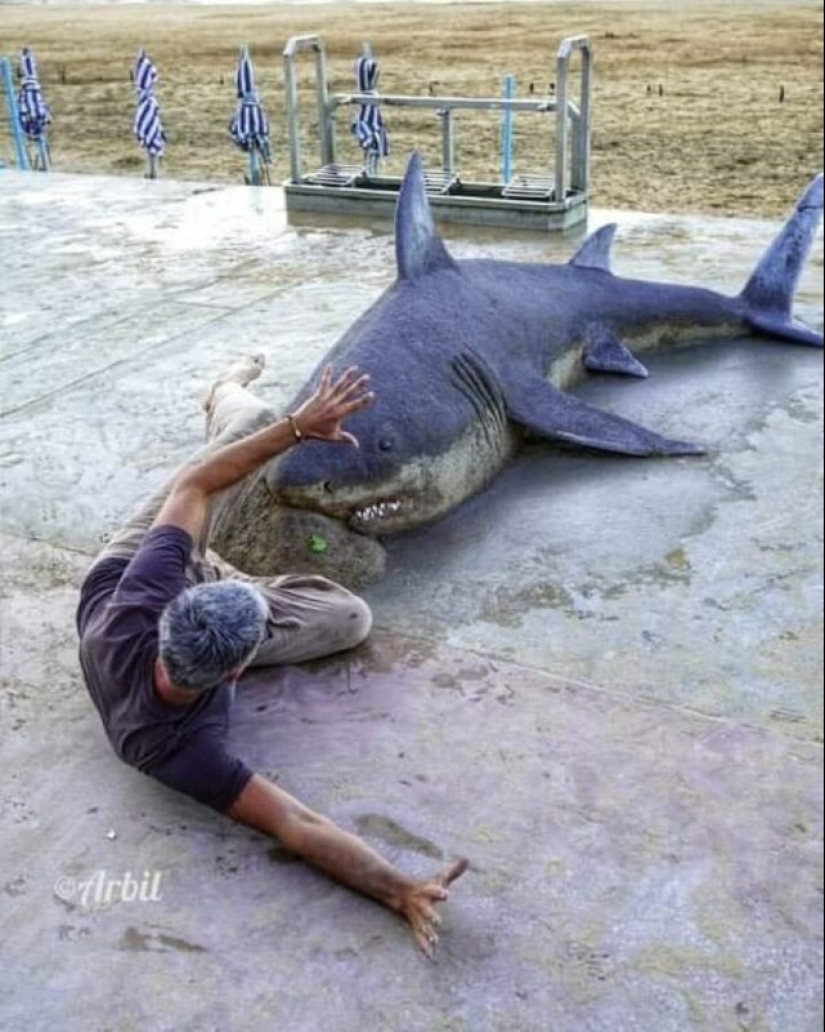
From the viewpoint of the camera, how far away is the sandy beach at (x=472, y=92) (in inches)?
97.1

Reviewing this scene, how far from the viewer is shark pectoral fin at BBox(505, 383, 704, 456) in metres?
4.43

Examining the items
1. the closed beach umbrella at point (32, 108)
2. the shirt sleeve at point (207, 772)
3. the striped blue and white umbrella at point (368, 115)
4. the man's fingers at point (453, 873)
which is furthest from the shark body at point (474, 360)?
the closed beach umbrella at point (32, 108)

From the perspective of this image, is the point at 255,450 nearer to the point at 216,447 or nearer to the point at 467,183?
the point at 216,447

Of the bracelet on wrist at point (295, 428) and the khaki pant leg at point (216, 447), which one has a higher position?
the bracelet on wrist at point (295, 428)

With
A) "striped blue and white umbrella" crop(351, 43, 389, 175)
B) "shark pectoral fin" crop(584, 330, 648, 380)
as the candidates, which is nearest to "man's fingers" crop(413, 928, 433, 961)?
"shark pectoral fin" crop(584, 330, 648, 380)

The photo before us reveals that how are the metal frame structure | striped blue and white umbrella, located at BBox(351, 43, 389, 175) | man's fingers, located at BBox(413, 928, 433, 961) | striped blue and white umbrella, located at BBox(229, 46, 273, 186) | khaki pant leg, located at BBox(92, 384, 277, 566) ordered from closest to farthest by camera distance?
man's fingers, located at BBox(413, 928, 433, 961) → khaki pant leg, located at BBox(92, 384, 277, 566) → the metal frame structure → striped blue and white umbrella, located at BBox(351, 43, 389, 175) → striped blue and white umbrella, located at BBox(229, 46, 273, 186)

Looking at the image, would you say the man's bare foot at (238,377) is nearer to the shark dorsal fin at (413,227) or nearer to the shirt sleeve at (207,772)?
the shark dorsal fin at (413,227)

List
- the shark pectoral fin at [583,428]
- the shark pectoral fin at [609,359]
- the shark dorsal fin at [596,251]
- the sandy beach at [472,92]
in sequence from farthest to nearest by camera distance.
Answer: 1. the shark dorsal fin at [596,251]
2. the shark pectoral fin at [609,359]
3. the shark pectoral fin at [583,428]
4. the sandy beach at [472,92]

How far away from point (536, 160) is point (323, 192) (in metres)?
5.34

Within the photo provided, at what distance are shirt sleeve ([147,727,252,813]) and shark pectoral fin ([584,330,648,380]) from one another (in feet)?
11.0

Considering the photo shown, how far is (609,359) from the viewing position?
5457 millimetres

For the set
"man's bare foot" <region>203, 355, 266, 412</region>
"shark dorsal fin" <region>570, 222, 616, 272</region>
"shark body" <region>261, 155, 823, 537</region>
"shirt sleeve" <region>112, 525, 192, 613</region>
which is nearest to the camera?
"shirt sleeve" <region>112, 525, 192, 613</region>

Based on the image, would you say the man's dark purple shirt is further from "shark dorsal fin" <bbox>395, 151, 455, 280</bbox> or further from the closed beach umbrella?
the closed beach umbrella

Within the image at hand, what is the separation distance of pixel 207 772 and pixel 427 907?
595mm
